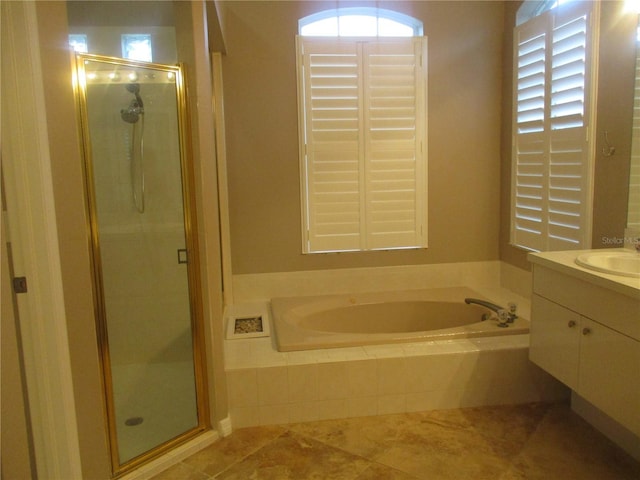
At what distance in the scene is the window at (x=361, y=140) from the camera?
343cm

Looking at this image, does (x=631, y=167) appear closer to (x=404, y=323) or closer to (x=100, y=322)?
(x=404, y=323)

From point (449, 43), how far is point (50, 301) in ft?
10.3

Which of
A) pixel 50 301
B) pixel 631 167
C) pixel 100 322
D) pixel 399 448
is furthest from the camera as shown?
pixel 631 167

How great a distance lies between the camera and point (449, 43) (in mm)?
3547

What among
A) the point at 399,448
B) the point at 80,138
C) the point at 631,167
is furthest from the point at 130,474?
the point at 631,167

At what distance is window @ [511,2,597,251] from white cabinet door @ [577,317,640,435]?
97 centimetres

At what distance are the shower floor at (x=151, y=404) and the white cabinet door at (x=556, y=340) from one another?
5.55 feet

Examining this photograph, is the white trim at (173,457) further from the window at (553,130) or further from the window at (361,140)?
the window at (553,130)

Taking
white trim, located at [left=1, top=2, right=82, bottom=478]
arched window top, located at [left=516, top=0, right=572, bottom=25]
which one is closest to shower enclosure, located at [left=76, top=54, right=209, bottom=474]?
white trim, located at [left=1, top=2, right=82, bottom=478]

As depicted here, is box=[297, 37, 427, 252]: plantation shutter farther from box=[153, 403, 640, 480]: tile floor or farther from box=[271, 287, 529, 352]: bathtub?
box=[153, 403, 640, 480]: tile floor

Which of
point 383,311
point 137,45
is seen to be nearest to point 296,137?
point 137,45

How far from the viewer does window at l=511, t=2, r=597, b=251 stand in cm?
269

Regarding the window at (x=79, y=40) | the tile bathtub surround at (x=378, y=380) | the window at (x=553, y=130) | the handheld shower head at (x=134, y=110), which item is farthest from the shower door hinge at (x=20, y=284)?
the window at (x=553, y=130)

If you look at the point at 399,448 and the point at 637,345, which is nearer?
the point at 637,345
